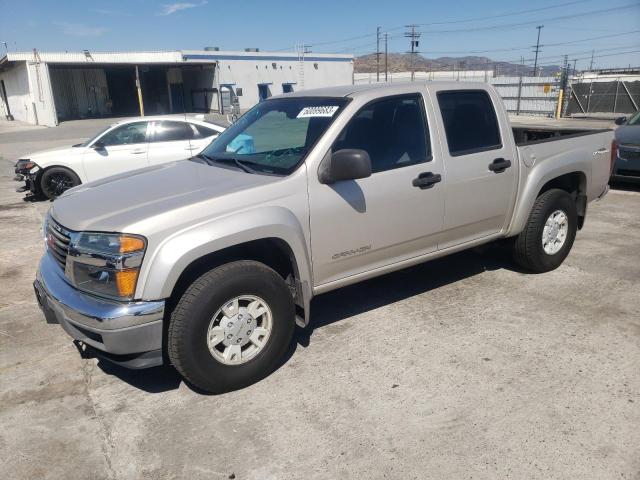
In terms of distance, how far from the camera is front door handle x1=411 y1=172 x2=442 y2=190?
3.89 m

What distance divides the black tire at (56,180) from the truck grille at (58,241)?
663cm

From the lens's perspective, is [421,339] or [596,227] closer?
[421,339]

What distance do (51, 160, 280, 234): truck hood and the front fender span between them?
16 centimetres

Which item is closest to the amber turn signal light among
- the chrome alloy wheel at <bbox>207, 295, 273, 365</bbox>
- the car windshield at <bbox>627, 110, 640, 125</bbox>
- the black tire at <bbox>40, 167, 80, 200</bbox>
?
the chrome alloy wheel at <bbox>207, 295, 273, 365</bbox>

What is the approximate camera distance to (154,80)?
46562 mm

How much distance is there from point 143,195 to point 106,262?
65cm

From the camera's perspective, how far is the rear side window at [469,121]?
419cm

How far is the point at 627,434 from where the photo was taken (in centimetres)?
280

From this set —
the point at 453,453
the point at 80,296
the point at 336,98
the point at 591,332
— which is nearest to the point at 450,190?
the point at 336,98

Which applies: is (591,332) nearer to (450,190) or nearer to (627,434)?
(627,434)

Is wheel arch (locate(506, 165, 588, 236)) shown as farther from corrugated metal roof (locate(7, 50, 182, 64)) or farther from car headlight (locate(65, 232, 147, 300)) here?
corrugated metal roof (locate(7, 50, 182, 64))

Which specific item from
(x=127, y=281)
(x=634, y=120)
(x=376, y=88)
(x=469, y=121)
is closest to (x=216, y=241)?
(x=127, y=281)

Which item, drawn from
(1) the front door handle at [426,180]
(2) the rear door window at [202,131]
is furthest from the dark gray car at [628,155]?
(2) the rear door window at [202,131]

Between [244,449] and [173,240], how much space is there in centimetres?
121
